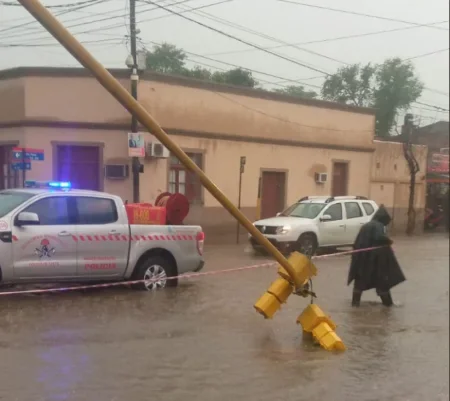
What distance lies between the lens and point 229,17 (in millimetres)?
2926

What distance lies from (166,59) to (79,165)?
0.84 m

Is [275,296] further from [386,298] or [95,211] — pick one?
[386,298]

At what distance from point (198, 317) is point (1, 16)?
184 inches

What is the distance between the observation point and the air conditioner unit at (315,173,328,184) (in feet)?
11.7

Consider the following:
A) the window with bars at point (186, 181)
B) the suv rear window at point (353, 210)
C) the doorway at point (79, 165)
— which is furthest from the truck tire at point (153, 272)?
the window with bars at point (186, 181)

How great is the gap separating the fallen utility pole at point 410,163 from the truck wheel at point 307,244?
1.36 metres

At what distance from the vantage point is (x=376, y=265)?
6.38 m

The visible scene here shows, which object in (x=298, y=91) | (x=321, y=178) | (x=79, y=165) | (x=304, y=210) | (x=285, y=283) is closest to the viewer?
(x=298, y=91)

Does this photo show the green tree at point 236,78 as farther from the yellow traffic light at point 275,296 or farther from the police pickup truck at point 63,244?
the police pickup truck at point 63,244

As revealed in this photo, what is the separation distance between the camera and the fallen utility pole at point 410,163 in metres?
2.77

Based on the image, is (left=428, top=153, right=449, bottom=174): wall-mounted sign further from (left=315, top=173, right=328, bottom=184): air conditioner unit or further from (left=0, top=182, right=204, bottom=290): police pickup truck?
(left=0, top=182, right=204, bottom=290): police pickup truck

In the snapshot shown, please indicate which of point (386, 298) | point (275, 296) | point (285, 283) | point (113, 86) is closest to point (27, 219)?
point (275, 296)

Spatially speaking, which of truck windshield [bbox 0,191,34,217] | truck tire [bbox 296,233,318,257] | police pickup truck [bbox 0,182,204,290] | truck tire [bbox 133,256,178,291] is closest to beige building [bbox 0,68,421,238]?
truck tire [bbox 296,233,318,257]

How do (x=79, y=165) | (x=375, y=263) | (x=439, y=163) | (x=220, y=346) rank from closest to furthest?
1. (x=439, y=163)
2. (x=79, y=165)
3. (x=220, y=346)
4. (x=375, y=263)
